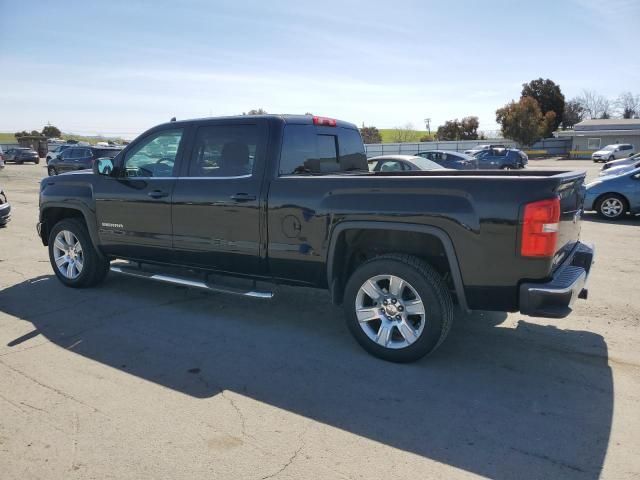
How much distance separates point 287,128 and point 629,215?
11133 millimetres

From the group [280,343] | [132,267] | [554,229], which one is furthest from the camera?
[132,267]

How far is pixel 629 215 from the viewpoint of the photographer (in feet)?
41.4

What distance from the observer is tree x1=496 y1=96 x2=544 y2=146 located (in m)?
61.9

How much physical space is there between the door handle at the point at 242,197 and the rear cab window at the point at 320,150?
1.14 feet

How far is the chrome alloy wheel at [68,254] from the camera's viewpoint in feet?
20.4

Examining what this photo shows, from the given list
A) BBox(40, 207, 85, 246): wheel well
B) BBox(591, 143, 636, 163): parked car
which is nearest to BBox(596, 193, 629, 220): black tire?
BBox(40, 207, 85, 246): wheel well

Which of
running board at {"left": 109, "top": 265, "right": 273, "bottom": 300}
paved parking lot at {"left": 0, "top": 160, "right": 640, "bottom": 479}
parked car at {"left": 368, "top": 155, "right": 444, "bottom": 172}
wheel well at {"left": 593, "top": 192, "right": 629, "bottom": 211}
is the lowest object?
paved parking lot at {"left": 0, "top": 160, "right": 640, "bottom": 479}

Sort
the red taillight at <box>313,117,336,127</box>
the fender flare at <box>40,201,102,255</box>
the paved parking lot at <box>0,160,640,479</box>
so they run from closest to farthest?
the paved parking lot at <box>0,160,640,479</box>
the red taillight at <box>313,117,336,127</box>
the fender flare at <box>40,201,102,255</box>

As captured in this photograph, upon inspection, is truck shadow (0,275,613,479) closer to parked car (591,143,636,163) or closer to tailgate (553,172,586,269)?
tailgate (553,172,586,269)

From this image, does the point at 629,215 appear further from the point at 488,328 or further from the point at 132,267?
the point at 132,267

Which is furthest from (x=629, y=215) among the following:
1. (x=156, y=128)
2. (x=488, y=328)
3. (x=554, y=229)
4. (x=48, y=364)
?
(x=48, y=364)

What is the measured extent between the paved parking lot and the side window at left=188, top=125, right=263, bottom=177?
1.50m

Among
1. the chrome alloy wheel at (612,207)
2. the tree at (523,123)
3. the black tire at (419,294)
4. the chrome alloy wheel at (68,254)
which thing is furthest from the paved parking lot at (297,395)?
the tree at (523,123)

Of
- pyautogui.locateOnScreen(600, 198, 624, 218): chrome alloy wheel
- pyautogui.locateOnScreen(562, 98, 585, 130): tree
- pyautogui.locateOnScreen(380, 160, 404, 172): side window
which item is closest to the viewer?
pyautogui.locateOnScreen(600, 198, 624, 218): chrome alloy wheel
